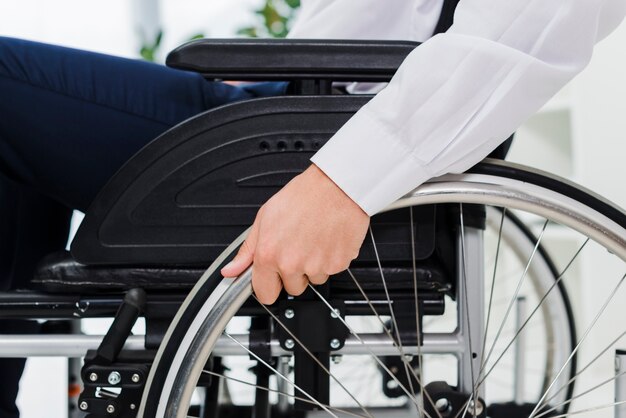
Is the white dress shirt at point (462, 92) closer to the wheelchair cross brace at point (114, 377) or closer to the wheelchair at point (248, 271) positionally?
the wheelchair at point (248, 271)

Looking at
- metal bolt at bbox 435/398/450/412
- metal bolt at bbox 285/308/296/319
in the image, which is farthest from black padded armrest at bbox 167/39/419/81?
metal bolt at bbox 435/398/450/412

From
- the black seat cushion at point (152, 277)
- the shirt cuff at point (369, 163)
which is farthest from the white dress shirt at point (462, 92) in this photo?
the black seat cushion at point (152, 277)

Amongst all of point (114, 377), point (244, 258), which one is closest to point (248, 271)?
point (244, 258)

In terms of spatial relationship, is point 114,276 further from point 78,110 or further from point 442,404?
point 442,404

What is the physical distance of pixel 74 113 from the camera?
829 mm

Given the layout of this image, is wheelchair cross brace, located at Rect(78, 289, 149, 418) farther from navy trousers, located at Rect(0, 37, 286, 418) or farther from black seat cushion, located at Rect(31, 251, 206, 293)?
navy trousers, located at Rect(0, 37, 286, 418)

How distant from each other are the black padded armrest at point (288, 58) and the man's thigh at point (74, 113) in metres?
0.17

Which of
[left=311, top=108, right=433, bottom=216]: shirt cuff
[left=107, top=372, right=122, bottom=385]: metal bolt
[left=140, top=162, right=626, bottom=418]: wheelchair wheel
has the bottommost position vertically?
[left=107, top=372, right=122, bottom=385]: metal bolt

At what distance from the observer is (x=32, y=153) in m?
0.83

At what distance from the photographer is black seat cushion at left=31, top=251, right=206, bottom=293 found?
79 centimetres

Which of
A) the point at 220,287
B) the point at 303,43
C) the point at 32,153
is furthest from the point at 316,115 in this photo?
the point at 32,153

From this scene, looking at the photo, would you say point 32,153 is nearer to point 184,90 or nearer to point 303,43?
point 184,90

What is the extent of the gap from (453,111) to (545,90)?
91 millimetres

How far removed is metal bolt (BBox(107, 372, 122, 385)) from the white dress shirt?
1.09 feet
